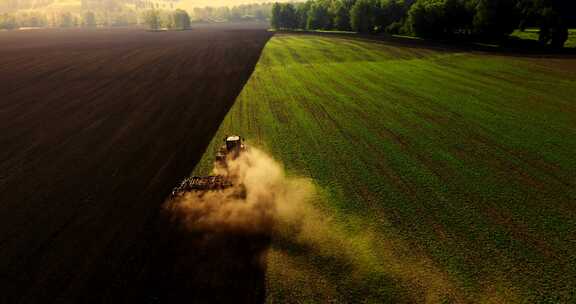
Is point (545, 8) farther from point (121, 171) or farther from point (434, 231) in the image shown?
point (121, 171)

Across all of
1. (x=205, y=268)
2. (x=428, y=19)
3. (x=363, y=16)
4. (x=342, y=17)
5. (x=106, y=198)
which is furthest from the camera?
(x=342, y=17)

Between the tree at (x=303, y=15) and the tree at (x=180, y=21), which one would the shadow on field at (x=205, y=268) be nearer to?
the tree at (x=303, y=15)

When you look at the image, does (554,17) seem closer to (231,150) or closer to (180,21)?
(231,150)

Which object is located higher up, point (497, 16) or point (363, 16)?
point (363, 16)

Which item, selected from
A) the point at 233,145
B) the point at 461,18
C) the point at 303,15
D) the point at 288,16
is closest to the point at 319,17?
the point at 303,15

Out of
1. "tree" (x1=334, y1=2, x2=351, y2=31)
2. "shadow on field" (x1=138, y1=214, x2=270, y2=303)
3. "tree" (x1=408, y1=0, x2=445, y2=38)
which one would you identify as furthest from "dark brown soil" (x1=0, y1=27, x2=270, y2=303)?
"tree" (x1=334, y1=2, x2=351, y2=31)

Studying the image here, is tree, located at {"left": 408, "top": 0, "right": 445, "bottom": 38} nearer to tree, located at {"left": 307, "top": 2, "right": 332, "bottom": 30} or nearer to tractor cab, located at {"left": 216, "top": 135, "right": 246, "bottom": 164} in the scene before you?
tree, located at {"left": 307, "top": 2, "right": 332, "bottom": 30}

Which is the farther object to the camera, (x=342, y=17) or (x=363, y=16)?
(x=342, y=17)

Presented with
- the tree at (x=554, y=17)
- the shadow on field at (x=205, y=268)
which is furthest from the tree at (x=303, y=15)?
the shadow on field at (x=205, y=268)
